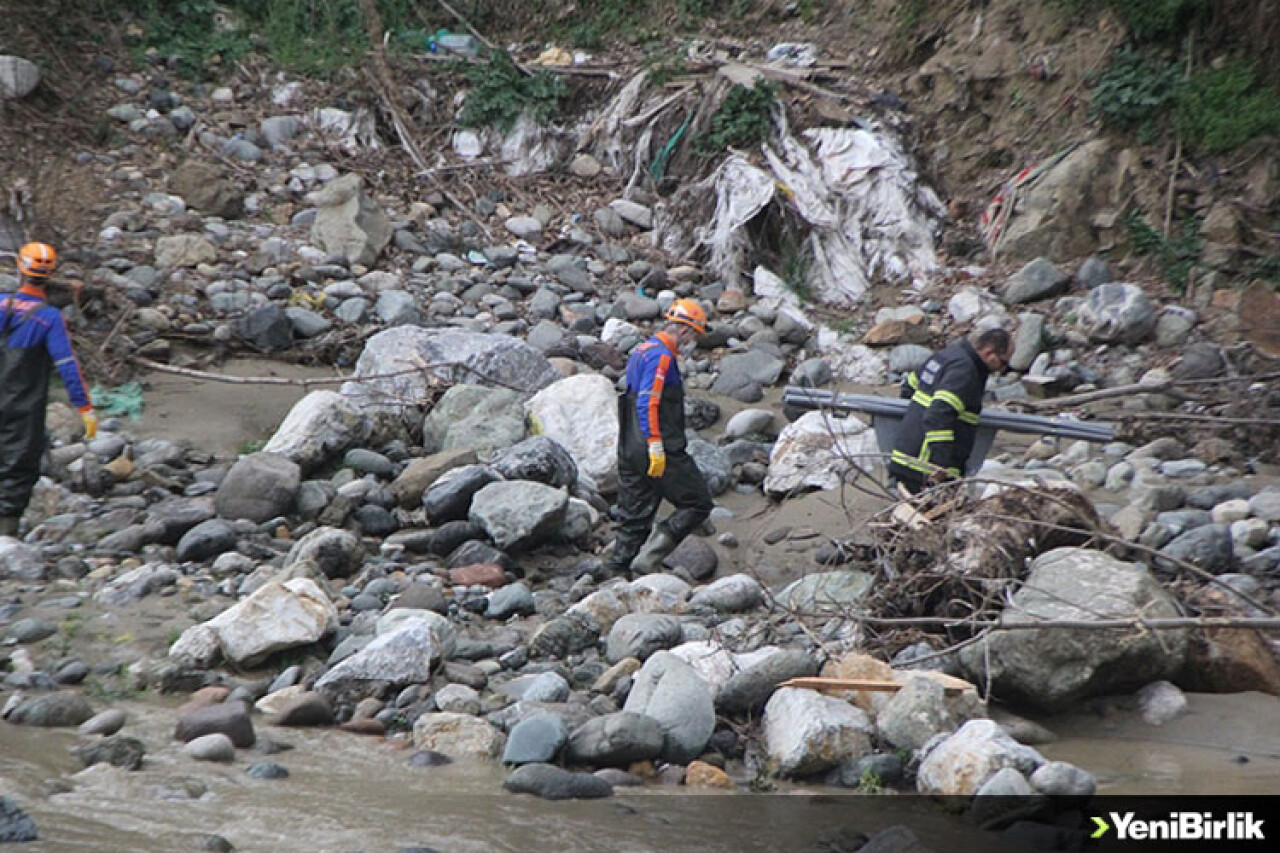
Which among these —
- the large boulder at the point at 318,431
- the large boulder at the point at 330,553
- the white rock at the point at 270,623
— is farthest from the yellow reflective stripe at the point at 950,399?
the large boulder at the point at 318,431

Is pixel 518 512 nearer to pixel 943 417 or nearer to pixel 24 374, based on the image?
pixel 943 417

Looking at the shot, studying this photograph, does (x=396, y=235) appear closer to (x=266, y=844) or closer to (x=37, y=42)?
(x=37, y=42)

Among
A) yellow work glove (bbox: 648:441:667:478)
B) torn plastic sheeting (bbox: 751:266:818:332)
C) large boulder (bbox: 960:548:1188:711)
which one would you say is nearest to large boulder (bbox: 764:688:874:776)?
large boulder (bbox: 960:548:1188:711)

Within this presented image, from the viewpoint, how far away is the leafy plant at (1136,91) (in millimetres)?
11117

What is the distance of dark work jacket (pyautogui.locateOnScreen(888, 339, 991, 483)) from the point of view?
670cm

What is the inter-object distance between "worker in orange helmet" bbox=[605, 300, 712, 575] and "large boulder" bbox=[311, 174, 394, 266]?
478cm

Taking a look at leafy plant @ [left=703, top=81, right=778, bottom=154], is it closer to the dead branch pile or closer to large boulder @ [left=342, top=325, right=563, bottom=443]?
large boulder @ [left=342, top=325, right=563, bottom=443]

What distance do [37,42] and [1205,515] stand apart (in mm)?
11518

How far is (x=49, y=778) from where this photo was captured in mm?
4156

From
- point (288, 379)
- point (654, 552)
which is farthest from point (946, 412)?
point (288, 379)

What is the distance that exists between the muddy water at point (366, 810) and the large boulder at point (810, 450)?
3.61m

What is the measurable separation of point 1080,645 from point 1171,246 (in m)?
6.72

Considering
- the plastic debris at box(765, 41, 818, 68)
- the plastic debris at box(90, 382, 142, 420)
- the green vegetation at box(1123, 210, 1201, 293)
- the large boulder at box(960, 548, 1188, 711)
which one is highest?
the plastic debris at box(765, 41, 818, 68)

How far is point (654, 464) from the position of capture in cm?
693
